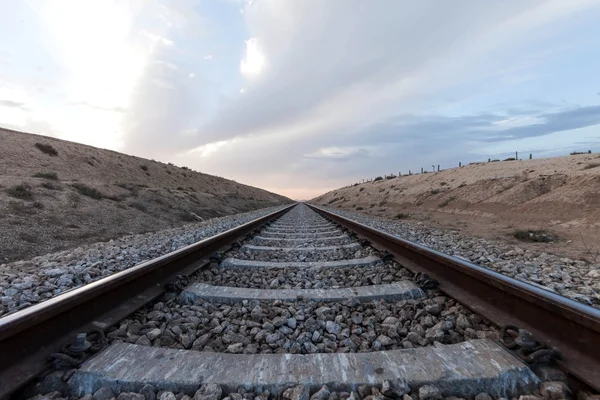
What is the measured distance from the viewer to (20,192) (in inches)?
495

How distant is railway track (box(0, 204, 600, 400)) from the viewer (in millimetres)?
1873

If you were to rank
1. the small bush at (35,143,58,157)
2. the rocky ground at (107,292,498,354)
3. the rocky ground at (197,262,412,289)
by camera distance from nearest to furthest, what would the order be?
the rocky ground at (107,292,498,354) → the rocky ground at (197,262,412,289) → the small bush at (35,143,58,157)

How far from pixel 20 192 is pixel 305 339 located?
46.4ft

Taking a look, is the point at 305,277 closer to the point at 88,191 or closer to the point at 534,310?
the point at 534,310

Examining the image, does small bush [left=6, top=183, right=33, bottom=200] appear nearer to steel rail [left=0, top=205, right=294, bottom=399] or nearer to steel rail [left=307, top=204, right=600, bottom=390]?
steel rail [left=0, top=205, right=294, bottom=399]

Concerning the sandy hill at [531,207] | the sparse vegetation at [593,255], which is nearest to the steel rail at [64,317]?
the sparse vegetation at [593,255]

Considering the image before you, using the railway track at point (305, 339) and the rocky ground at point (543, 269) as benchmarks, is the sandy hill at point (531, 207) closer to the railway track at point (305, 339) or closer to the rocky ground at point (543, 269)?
the rocky ground at point (543, 269)

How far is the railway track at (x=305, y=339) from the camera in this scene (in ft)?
6.15

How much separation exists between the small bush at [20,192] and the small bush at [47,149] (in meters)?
20.6

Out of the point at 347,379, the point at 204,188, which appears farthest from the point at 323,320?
the point at 204,188

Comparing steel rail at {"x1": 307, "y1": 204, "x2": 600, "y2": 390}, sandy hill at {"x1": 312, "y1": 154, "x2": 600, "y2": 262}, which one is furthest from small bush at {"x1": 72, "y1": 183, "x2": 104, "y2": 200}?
steel rail at {"x1": 307, "y1": 204, "x2": 600, "y2": 390}

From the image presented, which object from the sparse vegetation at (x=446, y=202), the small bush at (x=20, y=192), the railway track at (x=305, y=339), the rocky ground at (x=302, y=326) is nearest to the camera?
the railway track at (x=305, y=339)

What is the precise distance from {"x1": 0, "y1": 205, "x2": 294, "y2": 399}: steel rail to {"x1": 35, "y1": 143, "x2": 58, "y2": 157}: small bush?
109ft

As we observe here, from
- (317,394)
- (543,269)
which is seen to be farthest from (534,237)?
(317,394)
